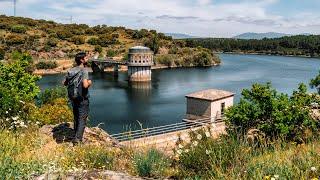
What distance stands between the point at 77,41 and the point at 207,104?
380 feet

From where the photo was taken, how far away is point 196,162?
310 inches

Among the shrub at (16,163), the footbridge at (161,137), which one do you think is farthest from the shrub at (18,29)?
the shrub at (16,163)

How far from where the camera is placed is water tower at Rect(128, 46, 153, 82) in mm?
120438

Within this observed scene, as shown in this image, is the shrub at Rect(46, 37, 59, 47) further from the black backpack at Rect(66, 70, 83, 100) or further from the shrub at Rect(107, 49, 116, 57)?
the black backpack at Rect(66, 70, 83, 100)

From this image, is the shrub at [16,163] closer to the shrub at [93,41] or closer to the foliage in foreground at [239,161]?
the foliage in foreground at [239,161]

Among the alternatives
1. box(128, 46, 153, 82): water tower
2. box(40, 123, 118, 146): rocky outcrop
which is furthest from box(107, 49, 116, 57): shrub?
box(40, 123, 118, 146): rocky outcrop

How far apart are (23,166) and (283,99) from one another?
99.1ft

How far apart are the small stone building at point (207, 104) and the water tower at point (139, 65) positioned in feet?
223

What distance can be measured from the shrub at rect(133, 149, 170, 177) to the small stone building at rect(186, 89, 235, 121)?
133 ft

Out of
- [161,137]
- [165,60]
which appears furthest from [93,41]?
[161,137]

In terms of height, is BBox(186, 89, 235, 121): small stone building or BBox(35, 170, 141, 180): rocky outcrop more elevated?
BBox(35, 170, 141, 180): rocky outcrop

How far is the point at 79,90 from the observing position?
11258 millimetres

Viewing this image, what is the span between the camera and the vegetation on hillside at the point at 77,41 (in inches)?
5753

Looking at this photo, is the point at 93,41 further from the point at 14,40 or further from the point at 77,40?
the point at 14,40
